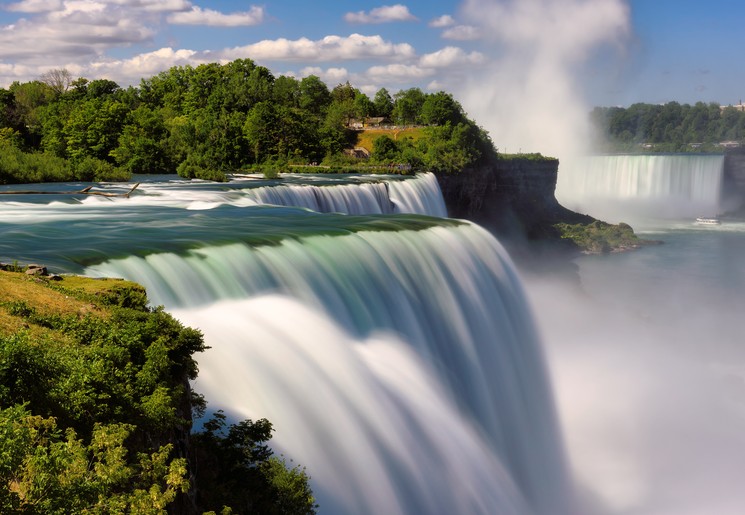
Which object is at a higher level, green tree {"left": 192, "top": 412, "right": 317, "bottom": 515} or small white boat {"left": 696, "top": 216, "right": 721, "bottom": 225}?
green tree {"left": 192, "top": 412, "right": 317, "bottom": 515}

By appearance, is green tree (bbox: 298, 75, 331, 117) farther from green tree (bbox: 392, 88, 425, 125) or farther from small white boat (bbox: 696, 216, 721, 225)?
small white boat (bbox: 696, 216, 721, 225)

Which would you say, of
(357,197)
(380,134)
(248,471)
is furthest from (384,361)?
(380,134)

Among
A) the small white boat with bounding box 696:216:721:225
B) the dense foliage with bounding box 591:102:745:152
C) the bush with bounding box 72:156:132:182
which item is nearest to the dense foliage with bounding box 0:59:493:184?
the bush with bounding box 72:156:132:182

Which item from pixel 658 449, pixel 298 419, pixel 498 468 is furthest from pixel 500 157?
pixel 298 419

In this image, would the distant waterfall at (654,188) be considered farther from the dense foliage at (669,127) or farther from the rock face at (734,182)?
the dense foliage at (669,127)

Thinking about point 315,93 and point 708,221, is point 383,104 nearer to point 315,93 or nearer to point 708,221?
point 315,93

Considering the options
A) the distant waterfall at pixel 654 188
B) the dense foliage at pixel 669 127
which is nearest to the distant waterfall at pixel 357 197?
the distant waterfall at pixel 654 188

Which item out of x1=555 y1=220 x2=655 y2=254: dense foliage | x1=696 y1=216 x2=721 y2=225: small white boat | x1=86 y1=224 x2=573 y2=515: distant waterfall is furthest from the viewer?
x1=696 y1=216 x2=721 y2=225: small white boat
